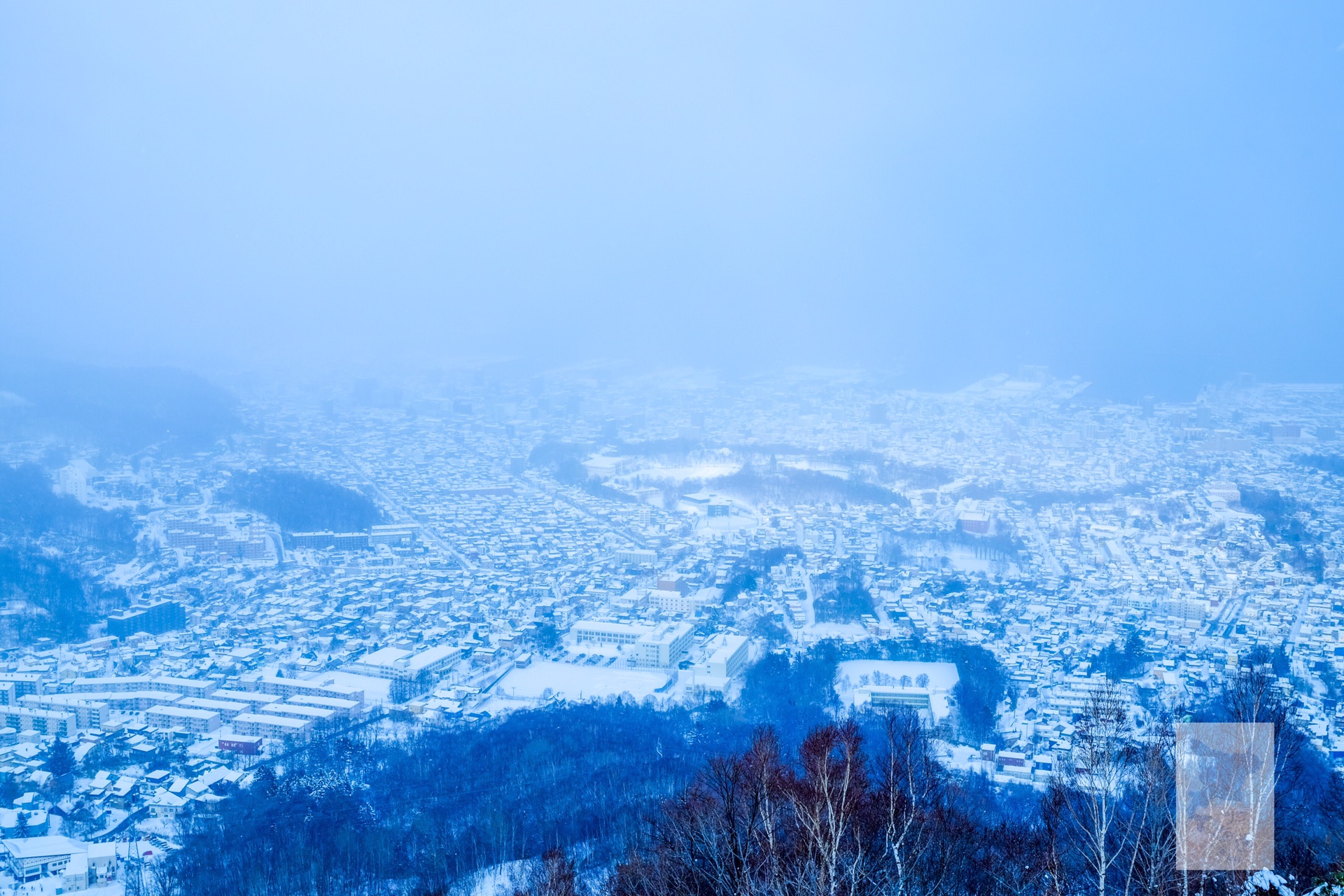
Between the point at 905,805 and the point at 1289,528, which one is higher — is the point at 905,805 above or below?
above

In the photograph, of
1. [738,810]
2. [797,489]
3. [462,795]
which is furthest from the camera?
[797,489]

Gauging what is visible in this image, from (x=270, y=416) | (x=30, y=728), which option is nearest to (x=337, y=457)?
(x=270, y=416)

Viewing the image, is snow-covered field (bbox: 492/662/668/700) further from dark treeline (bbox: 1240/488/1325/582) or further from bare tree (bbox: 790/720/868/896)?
dark treeline (bbox: 1240/488/1325/582)

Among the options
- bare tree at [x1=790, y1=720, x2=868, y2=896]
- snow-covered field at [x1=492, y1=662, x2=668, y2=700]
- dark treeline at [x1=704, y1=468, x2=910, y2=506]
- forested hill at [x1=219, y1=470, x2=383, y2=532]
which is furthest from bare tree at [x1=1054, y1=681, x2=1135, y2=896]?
forested hill at [x1=219, y1=470, x2=383, y2=532]

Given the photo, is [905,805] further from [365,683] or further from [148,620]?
[148,620]

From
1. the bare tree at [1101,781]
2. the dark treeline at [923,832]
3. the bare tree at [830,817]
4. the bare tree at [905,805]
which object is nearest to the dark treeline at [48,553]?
the dark treeline at [923,832]

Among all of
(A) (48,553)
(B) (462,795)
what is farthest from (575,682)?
(A) (48,553)

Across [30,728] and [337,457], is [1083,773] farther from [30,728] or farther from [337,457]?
[337,457]

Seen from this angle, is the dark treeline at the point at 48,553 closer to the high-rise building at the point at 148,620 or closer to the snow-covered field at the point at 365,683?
the high-rise building at the point at 148,620
